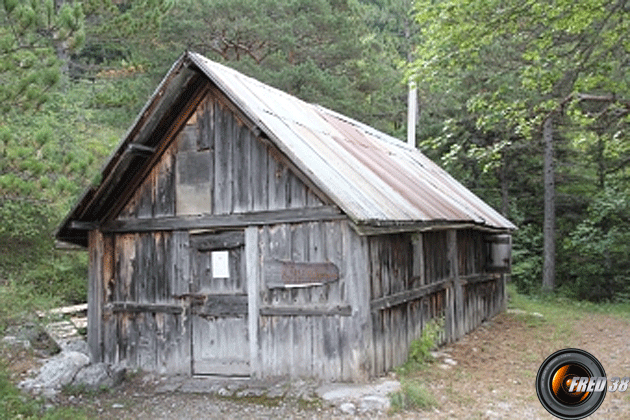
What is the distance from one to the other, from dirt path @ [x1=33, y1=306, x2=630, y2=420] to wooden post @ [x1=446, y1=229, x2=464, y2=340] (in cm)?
33

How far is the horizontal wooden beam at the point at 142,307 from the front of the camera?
967cm

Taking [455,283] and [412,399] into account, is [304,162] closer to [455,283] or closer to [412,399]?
[412,399]

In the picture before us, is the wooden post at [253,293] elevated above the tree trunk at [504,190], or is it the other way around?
the tree trunk at [504,190]

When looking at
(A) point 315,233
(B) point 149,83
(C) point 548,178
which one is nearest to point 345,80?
(B) point 149,83

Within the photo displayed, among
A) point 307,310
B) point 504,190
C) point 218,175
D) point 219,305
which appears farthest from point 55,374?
point 504,190

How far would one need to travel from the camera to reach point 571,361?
22.5 feet

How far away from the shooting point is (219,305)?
927 cm

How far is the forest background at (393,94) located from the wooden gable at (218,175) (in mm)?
1063

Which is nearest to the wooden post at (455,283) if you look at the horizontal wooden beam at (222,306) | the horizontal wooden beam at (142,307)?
the horizontal wooden beam at (222,306)

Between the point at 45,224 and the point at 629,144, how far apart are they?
14.5m

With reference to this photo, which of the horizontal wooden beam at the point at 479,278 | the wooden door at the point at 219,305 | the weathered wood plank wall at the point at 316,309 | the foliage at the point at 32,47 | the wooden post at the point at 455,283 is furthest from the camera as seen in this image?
the horizontal wooden beam at the point at 479,278

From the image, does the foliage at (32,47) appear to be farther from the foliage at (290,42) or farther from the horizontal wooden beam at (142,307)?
the foliage at (290,42)

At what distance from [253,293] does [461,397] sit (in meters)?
3.41

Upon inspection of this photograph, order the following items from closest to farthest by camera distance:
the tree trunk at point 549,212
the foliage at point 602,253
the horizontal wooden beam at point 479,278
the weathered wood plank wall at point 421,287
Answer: the weathered wood plank wall at point 421,287 → the horizontal wooden beam at point 479,278 → the foliage at point 602,253 → the tree trunk at point 549,212
